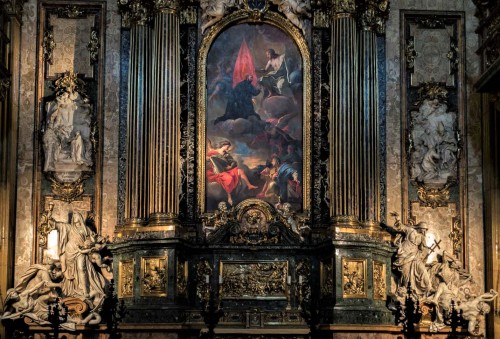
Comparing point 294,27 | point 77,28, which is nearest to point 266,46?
point 294,27

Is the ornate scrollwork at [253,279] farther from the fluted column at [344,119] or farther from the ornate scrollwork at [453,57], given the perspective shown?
the ornate scrollwork at [453,57]

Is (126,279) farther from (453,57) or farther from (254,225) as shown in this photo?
(453,57)

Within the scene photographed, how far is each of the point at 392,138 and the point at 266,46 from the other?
12.1ft

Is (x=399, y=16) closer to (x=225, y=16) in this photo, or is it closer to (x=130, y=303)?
(x=225, y=16)

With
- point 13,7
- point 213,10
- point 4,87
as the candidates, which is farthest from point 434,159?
point 13,7

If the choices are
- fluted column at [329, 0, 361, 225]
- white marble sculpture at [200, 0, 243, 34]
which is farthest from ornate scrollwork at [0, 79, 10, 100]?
fluted column at [329, 0, 361, 225]

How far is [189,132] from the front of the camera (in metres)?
26.6

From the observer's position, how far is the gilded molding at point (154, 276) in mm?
24688

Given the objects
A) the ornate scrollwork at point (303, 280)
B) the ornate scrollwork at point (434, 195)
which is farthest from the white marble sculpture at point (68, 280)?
the ornate scrollwork at point (434, 195)

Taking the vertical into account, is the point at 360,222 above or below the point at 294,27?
below

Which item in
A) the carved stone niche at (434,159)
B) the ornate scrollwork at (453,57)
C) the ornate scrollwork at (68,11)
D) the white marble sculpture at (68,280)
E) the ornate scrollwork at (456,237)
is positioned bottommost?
the white marble sculpture at (68,280)

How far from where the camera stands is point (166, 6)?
26.4 m

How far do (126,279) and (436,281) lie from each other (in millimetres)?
6909

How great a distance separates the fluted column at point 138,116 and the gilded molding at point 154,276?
116 centimetres
